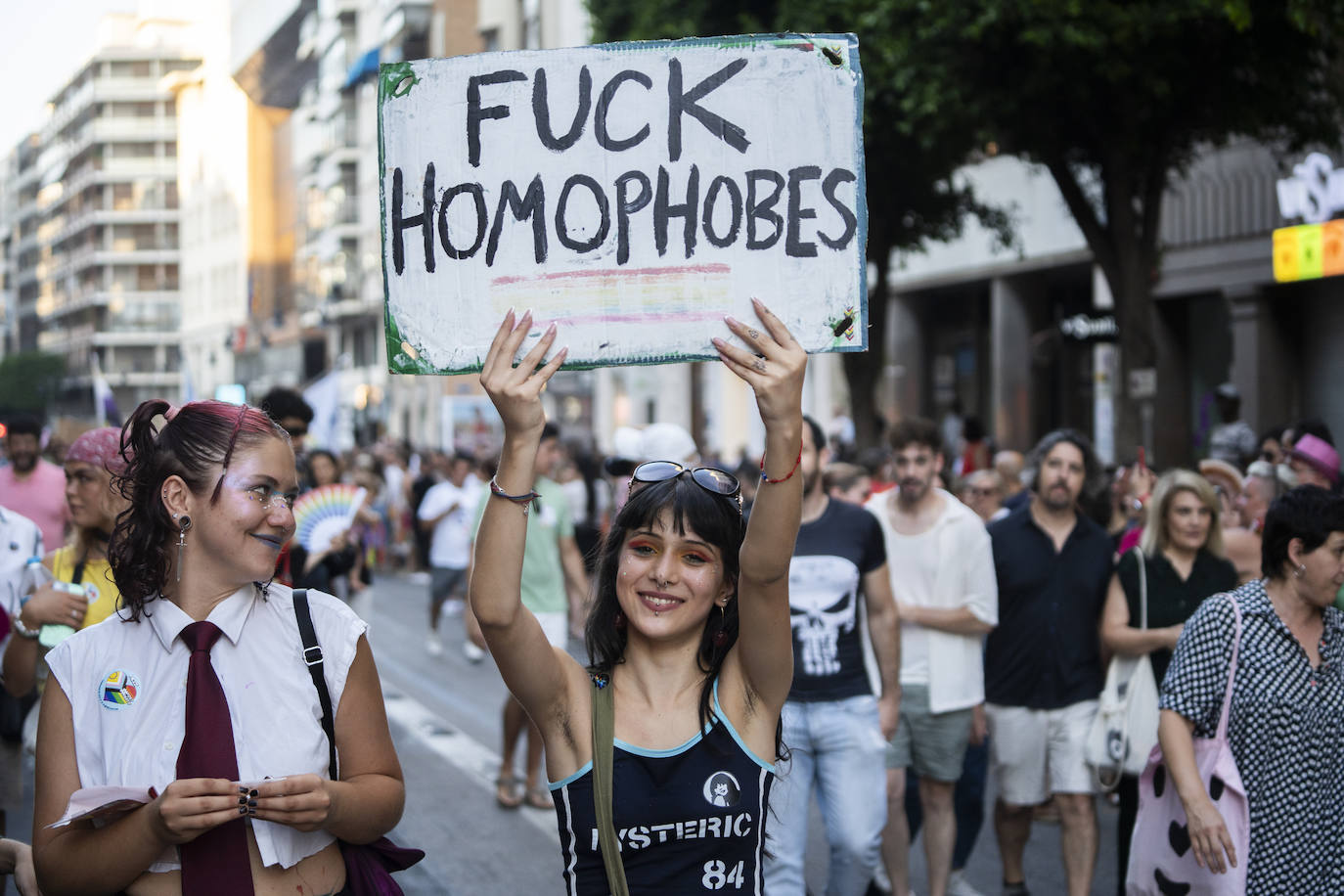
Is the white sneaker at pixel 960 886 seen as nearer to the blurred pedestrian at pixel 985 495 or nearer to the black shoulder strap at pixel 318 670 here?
the blurred pedestrian at pixel 985 495

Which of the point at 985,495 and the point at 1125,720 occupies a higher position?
the point at 985,495

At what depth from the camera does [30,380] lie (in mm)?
110625

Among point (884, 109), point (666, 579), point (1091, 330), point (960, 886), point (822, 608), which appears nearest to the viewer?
point (666, 579)

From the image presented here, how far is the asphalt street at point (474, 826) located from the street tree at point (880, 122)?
218 inches

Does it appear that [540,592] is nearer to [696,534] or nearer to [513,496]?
[696,534]

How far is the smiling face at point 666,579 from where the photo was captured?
10.2ft

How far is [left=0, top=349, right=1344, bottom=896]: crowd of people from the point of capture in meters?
2.80

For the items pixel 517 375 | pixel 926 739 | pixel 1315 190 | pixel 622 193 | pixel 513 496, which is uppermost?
pixel 1315 190

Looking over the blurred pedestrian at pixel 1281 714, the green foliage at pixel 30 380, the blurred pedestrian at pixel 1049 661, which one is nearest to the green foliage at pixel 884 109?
the blurred pedestrian at pixel 1049 661

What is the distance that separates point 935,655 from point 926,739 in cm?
36

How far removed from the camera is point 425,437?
54.2m

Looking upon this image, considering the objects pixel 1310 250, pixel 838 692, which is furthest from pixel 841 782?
pixel 1310 250

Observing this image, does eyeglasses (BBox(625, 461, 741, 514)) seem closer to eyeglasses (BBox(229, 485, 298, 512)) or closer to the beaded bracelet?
the beaded bracelet

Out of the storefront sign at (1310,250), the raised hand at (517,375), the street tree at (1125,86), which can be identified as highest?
the street tree at (1125,86)
